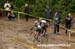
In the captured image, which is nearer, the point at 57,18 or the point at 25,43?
the point at 25,43

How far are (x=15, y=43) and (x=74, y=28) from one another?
7.58m

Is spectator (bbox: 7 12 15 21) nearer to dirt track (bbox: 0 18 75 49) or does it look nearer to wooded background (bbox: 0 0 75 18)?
dirt track (bbox: 0 18 75 49)

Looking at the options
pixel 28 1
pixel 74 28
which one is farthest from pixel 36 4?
pixel 74 28

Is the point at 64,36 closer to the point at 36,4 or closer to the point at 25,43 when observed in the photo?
the point at 25,43

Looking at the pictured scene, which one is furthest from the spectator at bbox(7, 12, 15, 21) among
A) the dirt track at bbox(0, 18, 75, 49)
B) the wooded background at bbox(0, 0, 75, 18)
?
the wooded background at bbox(0, 0, 75, 18)

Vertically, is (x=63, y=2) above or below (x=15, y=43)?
above

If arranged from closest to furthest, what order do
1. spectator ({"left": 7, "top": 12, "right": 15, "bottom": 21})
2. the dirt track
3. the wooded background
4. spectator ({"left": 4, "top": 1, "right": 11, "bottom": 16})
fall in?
the dirt track < spectator ({"left": 7, "top": 12, "right": 15, "bottom": 21}) < the wooded background < spectator ({"left": 4, "top": 1, "right": 11, "bottom": 16})

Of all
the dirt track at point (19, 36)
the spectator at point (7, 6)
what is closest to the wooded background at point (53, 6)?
the spectator at point (7, 6)

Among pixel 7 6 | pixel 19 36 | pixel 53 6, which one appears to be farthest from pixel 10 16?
pixel 19 36

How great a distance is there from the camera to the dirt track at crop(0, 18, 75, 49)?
21.1 meters

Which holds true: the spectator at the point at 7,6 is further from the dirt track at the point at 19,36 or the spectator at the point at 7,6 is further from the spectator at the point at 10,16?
the dirt track at the point at 19,36

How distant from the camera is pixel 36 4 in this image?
32.3m

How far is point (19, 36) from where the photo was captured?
23.7 m

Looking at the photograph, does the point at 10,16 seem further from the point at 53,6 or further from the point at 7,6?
the point at 53,6
